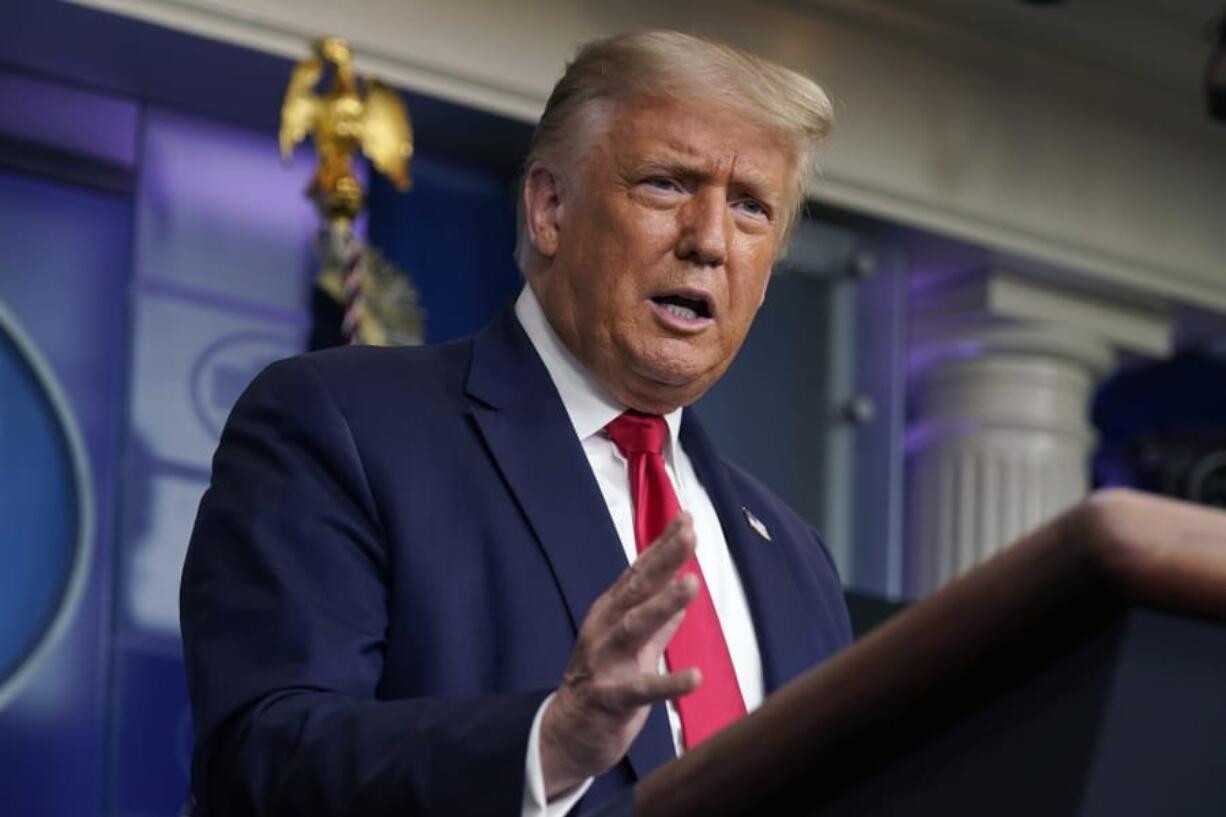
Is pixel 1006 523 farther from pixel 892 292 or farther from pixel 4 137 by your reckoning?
pixel 4 137

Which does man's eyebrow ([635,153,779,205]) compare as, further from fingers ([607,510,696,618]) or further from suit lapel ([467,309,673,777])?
fingers ([607,510,696,618])

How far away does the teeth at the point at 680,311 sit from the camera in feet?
6.16

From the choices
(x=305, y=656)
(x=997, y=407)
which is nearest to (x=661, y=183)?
(x=305, y=656)

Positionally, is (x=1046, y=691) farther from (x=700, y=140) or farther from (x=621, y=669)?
(x=700, y=140)

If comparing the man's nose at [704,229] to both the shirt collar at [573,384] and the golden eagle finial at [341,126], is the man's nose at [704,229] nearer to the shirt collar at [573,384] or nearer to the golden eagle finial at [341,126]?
the shirt collar at [573,384]

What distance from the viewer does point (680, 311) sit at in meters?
1.89

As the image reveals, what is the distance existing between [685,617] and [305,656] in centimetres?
33

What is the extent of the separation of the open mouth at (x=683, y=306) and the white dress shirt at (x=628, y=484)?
0.25 feet

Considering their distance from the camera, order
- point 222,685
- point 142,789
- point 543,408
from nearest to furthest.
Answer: point 222,685, point 543,408, point 142,789

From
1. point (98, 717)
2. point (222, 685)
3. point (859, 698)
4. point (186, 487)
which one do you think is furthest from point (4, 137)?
point (859, 698)

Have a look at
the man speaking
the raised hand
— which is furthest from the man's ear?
the raised hand

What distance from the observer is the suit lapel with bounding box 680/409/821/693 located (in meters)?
1.74

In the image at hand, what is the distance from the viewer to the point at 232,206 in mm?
4430

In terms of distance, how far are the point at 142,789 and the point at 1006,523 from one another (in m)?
2.24
